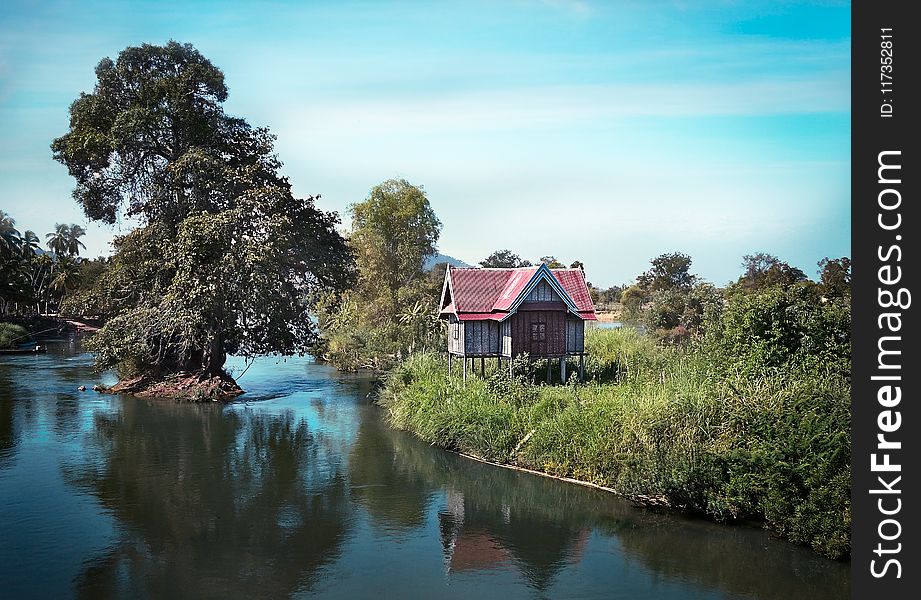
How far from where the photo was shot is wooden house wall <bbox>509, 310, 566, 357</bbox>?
2712cm

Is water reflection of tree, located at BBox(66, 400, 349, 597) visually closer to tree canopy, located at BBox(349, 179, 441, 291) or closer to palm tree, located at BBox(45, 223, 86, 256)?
tree canopy, located at BBox(349, 179, 441, 291)

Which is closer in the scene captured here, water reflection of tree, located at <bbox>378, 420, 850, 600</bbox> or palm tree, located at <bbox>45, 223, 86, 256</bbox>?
water reflection of tree, located at <bbox>378, 420, 850, 600</bbox>

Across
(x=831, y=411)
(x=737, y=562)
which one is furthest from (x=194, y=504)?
(x=831, y=411)

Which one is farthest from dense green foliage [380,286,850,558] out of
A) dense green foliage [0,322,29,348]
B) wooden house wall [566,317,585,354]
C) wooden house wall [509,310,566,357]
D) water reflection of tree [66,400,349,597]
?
dense green foliage [0,322,29,348]

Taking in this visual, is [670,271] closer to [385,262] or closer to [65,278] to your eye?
[385,262]

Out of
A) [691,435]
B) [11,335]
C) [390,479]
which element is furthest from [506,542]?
[11,335]

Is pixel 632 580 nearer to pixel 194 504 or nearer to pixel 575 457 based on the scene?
pixel 575 457

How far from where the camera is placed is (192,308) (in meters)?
32.8

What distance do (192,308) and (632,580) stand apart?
24.0 meters

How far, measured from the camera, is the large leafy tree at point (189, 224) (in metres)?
32.8

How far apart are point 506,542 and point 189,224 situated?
22.1m

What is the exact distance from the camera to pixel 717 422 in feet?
55.8

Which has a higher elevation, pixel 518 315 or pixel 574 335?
pixel 518 315

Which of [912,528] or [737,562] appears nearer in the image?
[912,528]
